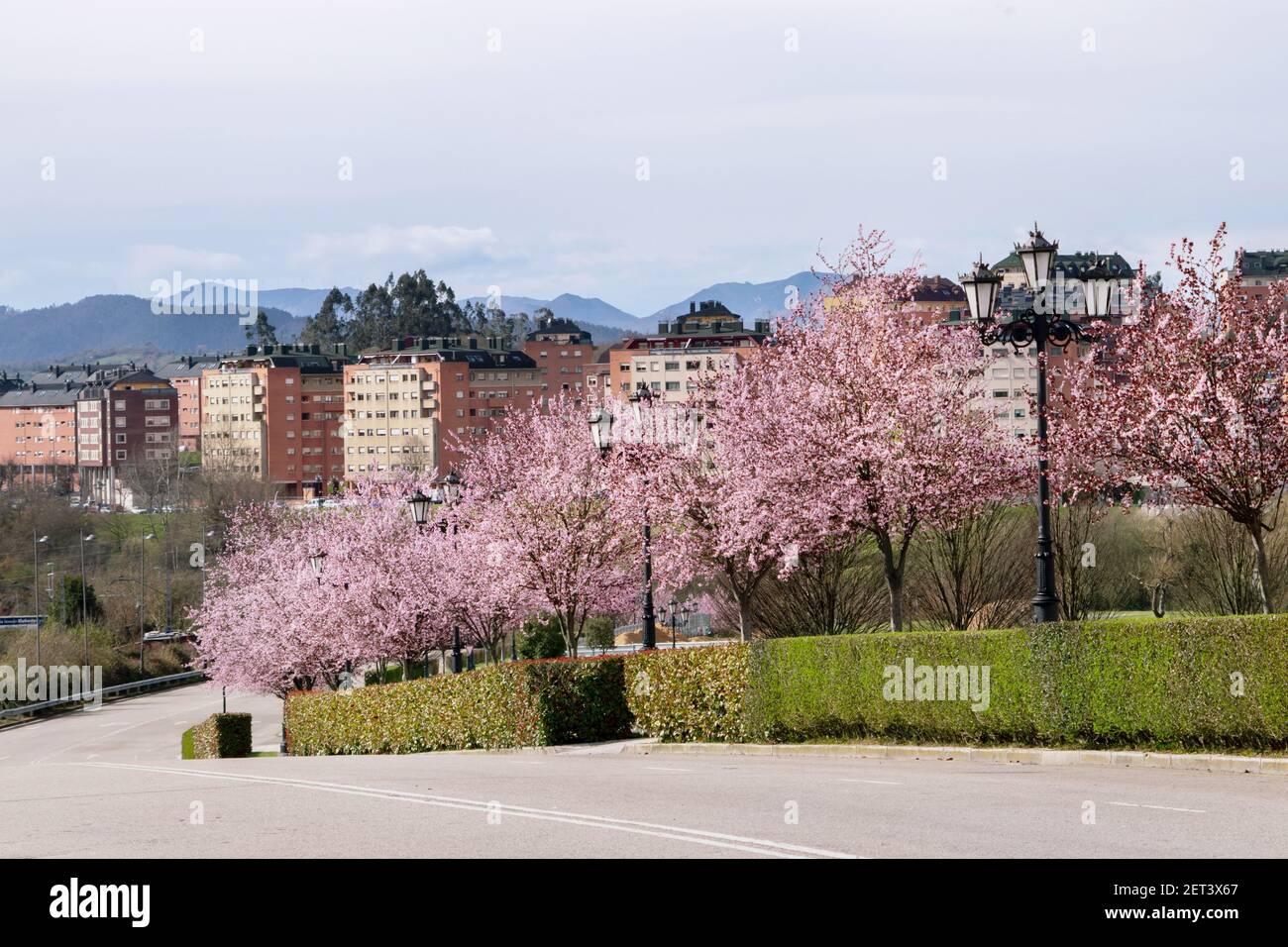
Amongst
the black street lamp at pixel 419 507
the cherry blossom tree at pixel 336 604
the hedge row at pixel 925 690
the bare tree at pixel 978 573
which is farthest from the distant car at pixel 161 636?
the hedge row at pixel 925 690

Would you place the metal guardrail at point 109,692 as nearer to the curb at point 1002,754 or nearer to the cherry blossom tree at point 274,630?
the cherry blossom tree at point 274,630

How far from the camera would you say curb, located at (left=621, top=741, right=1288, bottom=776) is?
16500 millimetres

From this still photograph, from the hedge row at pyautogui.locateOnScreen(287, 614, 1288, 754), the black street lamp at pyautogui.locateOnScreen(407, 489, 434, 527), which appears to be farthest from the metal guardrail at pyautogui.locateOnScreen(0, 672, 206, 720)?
the hedge row at pyautogui.locateOnScreen(287, 614, 1288, 754)

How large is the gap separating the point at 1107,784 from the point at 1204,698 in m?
2.24

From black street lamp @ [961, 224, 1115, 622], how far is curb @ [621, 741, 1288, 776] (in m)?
1.82

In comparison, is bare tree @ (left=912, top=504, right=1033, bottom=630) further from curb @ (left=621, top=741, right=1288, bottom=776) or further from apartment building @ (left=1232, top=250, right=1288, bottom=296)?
Result: apartment building @ (left=1232, top=250, right=1288, bottom=296)

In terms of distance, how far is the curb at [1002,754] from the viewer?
16.5 metres

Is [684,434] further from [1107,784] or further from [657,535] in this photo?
[1107,784]

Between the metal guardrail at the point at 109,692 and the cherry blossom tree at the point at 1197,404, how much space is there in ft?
214

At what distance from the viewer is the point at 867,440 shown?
2623 centimetres

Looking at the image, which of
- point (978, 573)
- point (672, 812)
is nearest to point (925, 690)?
point (672, 812)

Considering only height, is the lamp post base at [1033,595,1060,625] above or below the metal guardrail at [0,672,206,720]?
above

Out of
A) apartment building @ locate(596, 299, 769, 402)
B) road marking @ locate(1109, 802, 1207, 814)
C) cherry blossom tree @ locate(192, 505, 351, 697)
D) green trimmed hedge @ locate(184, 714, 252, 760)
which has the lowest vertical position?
green trimmed hedge @ locate(184, 714, 252, 760)
